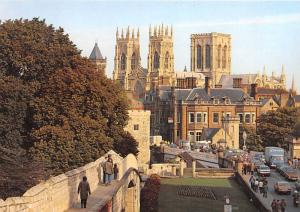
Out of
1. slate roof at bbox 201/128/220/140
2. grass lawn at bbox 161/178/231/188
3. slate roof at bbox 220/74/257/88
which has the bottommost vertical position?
grass lawn at bbox 161/178/231/188

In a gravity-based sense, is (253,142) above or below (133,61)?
below

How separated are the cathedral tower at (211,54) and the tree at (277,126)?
9235 cm

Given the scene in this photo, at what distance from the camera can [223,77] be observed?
16275 centimetres

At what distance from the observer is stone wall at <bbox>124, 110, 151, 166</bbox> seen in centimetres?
6538

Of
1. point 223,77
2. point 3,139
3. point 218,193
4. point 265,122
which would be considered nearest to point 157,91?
point 265,122

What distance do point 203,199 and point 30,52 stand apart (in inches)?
570

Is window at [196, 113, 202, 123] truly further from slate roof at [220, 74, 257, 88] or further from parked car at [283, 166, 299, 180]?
slate roof at [220, 74, 257, 88]

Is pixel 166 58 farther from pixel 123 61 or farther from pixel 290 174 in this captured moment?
pixel 290 174

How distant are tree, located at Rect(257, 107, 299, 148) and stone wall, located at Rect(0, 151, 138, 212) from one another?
66706mm

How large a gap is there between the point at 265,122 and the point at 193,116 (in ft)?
36.5

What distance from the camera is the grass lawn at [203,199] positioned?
42.1 metres

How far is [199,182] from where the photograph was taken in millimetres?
55562

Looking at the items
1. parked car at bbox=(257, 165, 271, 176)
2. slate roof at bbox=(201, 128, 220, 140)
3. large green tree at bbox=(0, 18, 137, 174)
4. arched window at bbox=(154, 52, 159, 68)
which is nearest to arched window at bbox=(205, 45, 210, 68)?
arched window at bbox=(154, 52, 159, 68)

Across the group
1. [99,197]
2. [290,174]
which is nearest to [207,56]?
[290,174]
